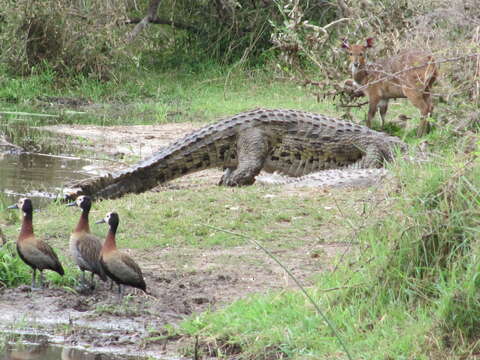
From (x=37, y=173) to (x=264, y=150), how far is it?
2610 millimetres

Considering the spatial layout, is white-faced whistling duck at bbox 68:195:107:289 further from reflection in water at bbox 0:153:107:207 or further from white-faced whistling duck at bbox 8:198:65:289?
reflection in water at bbox 0:153:107:207

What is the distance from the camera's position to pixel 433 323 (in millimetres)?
4453

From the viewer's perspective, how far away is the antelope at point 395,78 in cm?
1060

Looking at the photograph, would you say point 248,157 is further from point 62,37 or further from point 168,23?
point 168,23

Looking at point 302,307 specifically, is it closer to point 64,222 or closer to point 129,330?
point 129,330

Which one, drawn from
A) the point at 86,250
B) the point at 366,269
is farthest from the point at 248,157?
the point at 366,269

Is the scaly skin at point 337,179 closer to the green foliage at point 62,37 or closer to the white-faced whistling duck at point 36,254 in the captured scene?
the white-faced whistling duck at point 36,254

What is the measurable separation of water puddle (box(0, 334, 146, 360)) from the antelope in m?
6.01

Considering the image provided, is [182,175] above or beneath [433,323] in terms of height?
beneath

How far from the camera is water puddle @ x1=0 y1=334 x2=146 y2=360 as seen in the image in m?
5.00

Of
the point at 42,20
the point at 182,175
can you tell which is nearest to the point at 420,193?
the point at 182,175

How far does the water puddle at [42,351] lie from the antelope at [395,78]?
601cm

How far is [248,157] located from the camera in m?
9.61

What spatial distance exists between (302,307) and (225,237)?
6.65ft
